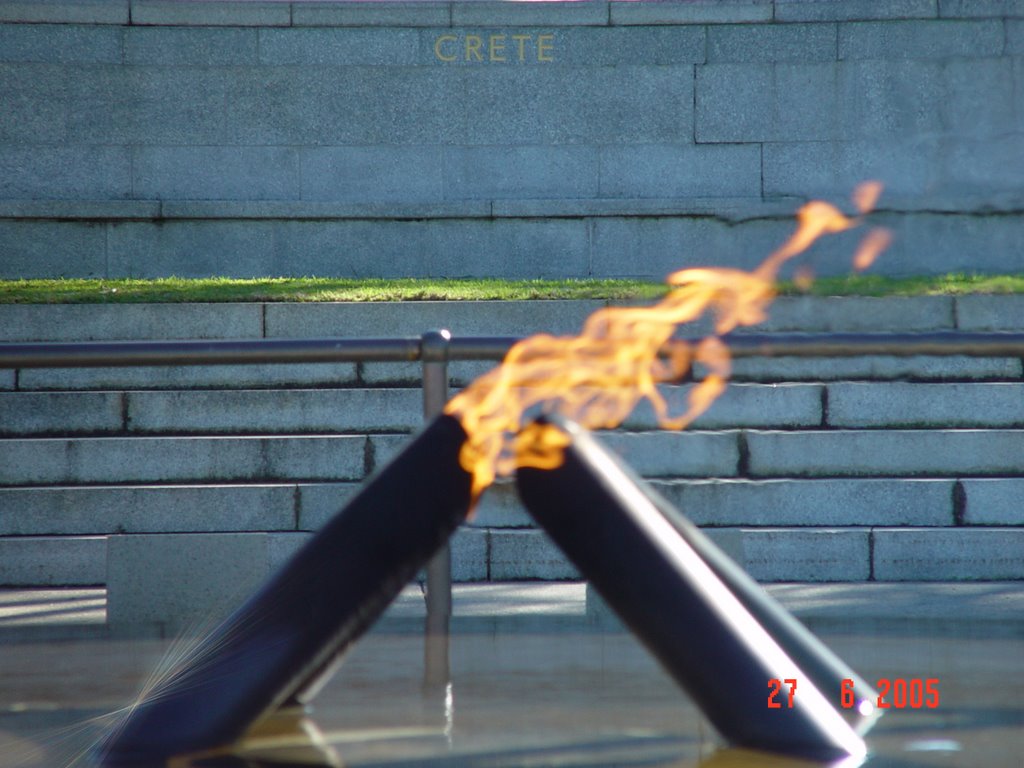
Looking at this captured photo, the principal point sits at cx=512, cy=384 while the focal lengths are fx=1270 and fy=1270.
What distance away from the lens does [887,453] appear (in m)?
7.20

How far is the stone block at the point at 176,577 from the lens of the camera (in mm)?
4879

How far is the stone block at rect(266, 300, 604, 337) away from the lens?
830 cm

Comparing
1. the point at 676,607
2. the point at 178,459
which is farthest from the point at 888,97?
the point at 676,607

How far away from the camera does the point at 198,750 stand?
2932 mm

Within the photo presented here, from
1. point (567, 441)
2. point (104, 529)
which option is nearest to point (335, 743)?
point (567, 441)

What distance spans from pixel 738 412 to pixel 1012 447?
1.53 meters

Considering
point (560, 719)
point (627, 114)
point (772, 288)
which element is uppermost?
point (627, 114)

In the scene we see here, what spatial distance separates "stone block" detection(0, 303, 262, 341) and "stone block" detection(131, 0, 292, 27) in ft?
16.2

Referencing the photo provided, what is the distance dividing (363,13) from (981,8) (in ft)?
19.8

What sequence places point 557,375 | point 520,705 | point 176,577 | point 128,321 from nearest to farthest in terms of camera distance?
point 557,375, point 520,705, point 176,577, point 128,321

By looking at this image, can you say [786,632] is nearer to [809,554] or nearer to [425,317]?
[809,554]

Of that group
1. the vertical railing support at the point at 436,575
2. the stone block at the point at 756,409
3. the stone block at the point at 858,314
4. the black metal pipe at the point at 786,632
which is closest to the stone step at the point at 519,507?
the stone block at the point at 756,409

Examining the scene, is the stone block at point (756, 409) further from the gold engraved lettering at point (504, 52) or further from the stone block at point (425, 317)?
the gold engraved lettering at point (504, 52)

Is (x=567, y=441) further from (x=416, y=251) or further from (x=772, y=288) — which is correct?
(x=416, y=251)
